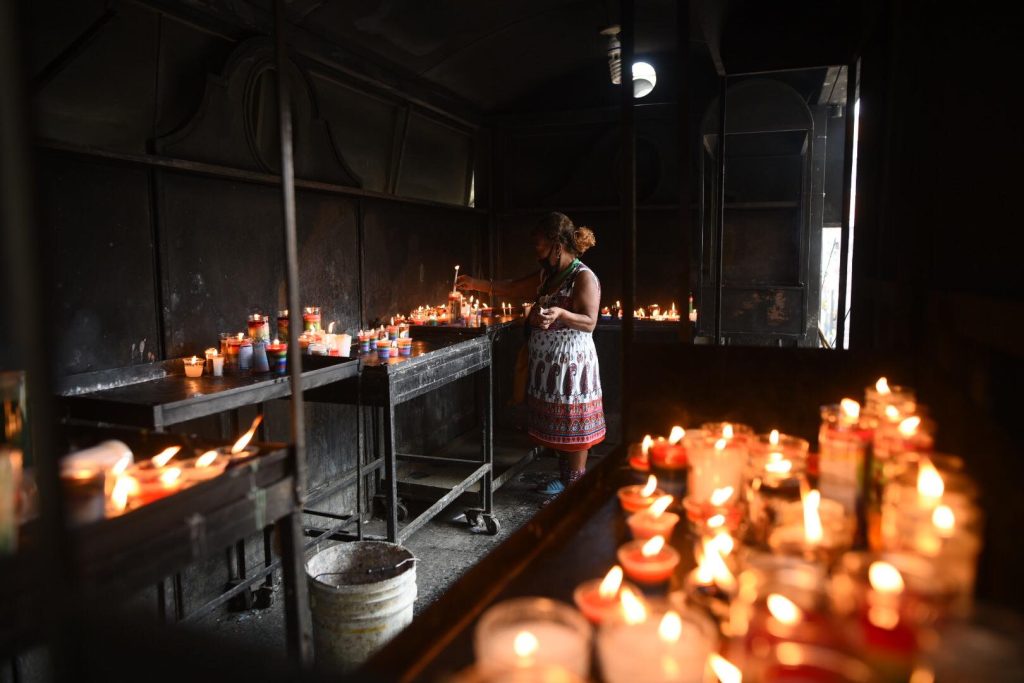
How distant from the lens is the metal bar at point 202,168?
3.46 meters

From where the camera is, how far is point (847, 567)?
122cm

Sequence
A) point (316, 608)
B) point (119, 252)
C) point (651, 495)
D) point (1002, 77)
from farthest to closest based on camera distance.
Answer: point (119, 252) → point (316, 608) → point (1002, 77) → point (651, 495)

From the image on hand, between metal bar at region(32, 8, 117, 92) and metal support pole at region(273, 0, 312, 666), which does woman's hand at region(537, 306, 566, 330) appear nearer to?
metal support pole at region(273, 0, 312, 666)

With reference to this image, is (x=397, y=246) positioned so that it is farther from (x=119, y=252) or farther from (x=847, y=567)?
(x=847, y=567)

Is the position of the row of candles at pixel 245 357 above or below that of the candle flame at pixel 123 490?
above

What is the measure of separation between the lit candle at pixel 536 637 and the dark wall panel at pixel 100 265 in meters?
3.38

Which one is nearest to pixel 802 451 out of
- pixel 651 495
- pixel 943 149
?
pixel 651 495

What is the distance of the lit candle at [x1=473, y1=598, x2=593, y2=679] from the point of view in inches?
43.9

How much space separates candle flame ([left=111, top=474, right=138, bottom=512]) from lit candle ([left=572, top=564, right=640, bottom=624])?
1.50 metres

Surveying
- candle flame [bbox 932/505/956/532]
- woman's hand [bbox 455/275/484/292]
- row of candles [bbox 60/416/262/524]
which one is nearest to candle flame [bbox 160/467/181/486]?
row of candles [bbox 60/416/262/524]

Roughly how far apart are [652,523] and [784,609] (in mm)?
640

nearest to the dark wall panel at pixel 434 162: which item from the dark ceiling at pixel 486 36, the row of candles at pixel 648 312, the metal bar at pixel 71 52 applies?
the dark ceiling at pixel 486 36

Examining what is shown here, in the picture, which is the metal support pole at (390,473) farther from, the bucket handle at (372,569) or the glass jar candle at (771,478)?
the glass jar candle at (771,478)

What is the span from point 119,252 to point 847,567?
4.12m
